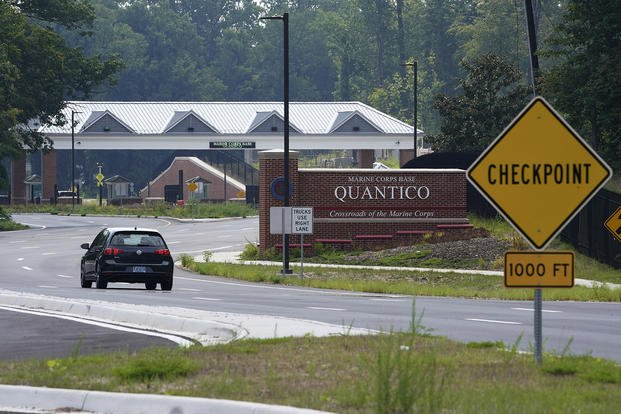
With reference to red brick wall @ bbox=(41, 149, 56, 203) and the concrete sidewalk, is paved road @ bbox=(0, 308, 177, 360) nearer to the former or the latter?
the concrete sidewalk

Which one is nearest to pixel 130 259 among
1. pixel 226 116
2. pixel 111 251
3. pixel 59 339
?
pixel 111 251

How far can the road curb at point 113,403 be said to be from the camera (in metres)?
11.0

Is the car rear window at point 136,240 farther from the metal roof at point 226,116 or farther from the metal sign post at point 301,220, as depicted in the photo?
the metal roof at point 226,116

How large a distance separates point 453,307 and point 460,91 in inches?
4747

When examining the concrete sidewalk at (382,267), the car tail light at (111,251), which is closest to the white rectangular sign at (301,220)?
the concrete sidewalk at (382,267)

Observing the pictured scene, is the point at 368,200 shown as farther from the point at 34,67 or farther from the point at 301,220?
the point at 34,67

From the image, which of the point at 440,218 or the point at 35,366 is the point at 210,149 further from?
the point at 35,366

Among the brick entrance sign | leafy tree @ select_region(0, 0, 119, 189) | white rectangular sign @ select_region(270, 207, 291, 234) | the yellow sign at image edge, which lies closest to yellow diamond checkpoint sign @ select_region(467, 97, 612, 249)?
the yellow sign at image edge

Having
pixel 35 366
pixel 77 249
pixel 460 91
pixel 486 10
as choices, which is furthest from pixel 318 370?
pixel 460 91

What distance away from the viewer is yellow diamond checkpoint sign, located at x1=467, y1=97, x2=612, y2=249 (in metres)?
12.4

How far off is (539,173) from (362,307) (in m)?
14.2

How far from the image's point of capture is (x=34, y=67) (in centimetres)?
7806

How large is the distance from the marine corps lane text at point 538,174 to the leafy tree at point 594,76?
28.5 m

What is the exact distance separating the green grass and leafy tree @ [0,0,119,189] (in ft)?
187
